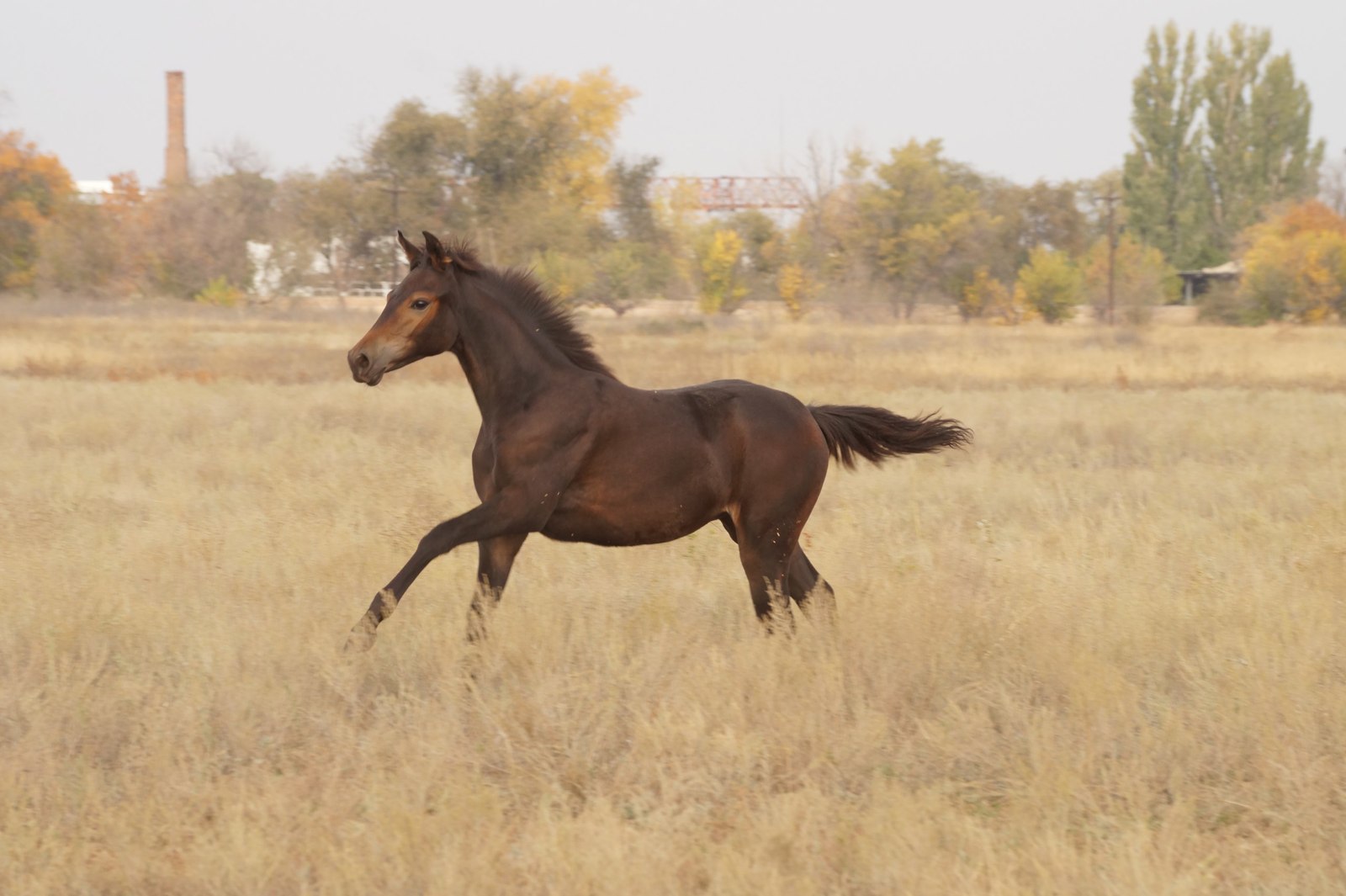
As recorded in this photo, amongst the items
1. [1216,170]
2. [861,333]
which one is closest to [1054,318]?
[861,333]

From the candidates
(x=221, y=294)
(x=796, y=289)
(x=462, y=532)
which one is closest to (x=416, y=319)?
(x=462, y=532)

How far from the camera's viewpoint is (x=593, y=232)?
220 ft

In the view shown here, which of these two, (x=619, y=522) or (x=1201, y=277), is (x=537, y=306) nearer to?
(x=619, y=522)

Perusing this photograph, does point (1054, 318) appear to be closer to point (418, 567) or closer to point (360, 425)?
point (360, 425)

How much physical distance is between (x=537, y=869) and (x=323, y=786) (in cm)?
99

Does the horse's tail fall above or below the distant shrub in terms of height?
below

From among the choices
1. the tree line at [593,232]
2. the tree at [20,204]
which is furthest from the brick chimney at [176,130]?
the tree at [20,204]

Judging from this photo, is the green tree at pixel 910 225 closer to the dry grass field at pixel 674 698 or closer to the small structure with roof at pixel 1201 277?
the small structure with roof at pixel 1201 277

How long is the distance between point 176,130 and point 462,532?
273 ft

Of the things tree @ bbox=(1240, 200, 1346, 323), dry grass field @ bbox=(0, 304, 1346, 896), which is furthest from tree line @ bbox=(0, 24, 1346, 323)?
dry grass field @ bbox=(0, 304, 1346, 896)

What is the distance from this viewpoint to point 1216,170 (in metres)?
80.6

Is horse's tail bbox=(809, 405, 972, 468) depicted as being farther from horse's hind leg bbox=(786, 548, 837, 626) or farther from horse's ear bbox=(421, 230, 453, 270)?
horse's ear bbox=(421, 230, 453, 270)

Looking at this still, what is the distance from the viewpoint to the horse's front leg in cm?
532

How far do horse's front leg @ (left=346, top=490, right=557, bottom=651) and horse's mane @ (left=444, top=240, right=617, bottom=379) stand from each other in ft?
2.56
